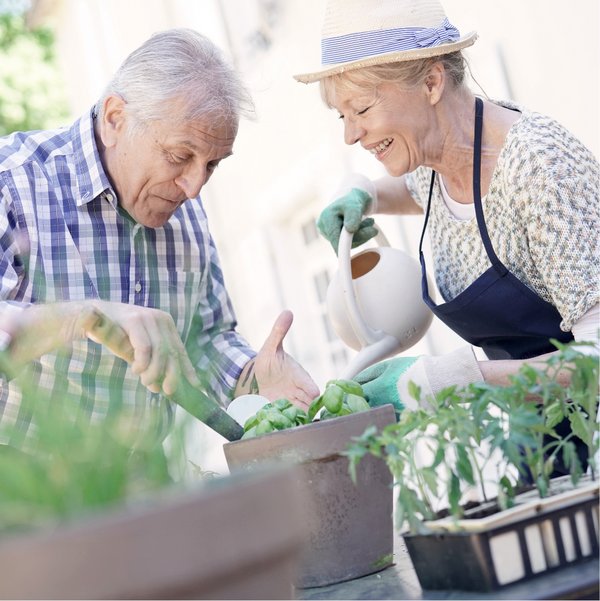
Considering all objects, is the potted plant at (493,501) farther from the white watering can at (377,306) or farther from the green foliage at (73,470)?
the white watering can at (377,306)

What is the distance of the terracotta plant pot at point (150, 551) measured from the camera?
592mm

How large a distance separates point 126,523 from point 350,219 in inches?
65.3

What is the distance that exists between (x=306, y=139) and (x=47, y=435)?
18.4 feet

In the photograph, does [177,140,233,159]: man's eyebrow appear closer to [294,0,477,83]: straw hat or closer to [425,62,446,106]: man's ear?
[294,0,477,83]: straw hat

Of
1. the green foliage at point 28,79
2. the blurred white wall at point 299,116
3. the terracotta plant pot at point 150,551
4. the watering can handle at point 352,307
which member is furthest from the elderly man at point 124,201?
the green foliage at point 28,79

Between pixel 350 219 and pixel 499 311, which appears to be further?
pixel 350 219

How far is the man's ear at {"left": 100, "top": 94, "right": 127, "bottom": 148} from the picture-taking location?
2.07 metres

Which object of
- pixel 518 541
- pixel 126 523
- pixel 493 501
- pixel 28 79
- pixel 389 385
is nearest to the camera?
pixel 126 523

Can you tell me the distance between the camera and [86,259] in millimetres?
2107

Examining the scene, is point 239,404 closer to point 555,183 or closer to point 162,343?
point 162,343

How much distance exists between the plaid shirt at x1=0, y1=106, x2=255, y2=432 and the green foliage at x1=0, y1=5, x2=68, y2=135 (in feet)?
37.9

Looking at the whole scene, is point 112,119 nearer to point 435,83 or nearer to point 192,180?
point 192,180

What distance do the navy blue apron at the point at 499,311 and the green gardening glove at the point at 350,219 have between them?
0.63ft

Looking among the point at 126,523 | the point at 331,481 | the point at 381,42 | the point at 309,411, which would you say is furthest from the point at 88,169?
the point at 126,523
